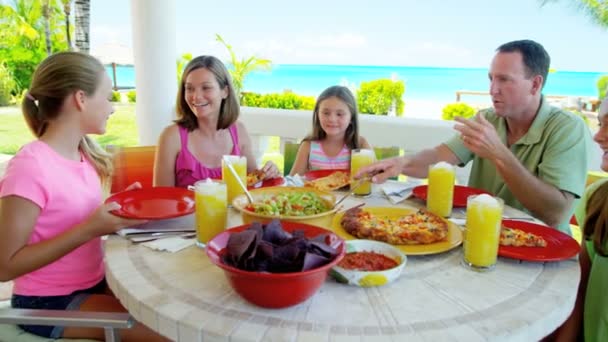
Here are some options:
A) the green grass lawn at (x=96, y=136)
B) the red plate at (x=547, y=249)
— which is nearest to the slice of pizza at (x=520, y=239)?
the red plate at (x=547, y=249)

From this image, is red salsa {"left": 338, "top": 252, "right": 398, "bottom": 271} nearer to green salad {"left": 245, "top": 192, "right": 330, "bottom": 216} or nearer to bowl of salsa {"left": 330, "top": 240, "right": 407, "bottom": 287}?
bowl of salsa {"left": 330, "top": 240, "right": 407, "bottom": 287}

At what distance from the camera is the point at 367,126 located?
12.2ft

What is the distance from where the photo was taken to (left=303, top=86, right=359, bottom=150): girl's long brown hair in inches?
120

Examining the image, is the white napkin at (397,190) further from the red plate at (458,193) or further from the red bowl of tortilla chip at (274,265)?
the red bowl of tortilla chip at (274,265)

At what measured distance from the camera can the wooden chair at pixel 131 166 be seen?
2.50m

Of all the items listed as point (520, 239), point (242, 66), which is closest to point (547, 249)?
point (520, 239)

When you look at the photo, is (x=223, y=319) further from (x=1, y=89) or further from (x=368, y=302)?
(x=1, y=89)

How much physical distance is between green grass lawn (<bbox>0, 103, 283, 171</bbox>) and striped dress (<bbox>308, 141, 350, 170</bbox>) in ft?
11.3

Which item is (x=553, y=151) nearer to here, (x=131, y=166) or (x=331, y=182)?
(x=331, y=182)

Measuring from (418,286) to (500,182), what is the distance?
1.32 metres

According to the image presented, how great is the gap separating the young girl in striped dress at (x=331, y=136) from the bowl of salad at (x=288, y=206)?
1.39 metres

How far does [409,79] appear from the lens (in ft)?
107

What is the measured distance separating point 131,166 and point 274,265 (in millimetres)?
1866

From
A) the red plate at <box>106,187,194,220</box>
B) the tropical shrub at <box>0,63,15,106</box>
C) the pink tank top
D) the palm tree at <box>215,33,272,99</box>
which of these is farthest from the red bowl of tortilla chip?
the tropical shrub at <box>0,63,15,106</box>
